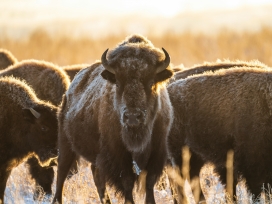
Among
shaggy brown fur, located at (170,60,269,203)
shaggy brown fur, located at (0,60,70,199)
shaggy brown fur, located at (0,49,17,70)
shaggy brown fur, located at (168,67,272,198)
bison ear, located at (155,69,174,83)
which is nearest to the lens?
bison ear, located at (155,69,174,83)

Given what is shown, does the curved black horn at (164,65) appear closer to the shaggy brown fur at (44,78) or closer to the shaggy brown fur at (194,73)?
the shaggy brown fur at (194,73)

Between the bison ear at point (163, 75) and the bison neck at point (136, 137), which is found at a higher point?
the bison ear at point (163, 75)

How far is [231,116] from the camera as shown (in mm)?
9406

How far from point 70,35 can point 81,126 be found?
33648 mm

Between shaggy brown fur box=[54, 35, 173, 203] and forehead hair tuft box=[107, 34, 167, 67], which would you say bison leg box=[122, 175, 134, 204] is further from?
forehead hair tuft box=[107, 34, 167, 67]

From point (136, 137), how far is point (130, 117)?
1.34 feet

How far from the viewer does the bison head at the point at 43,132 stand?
10281mm

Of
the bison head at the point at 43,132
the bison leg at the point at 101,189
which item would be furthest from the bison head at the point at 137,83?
the bison head at the point at 43,132

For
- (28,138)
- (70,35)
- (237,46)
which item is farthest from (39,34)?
(28,138)

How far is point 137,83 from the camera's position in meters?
8.12

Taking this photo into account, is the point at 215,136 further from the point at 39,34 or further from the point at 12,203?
the point at 39,34

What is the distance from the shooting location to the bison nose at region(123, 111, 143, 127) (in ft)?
25.9

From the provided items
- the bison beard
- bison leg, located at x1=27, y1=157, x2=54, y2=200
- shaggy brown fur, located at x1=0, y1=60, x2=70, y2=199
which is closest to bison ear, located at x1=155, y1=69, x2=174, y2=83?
the bison beard

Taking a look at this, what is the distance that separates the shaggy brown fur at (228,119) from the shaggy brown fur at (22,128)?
1801 mm
